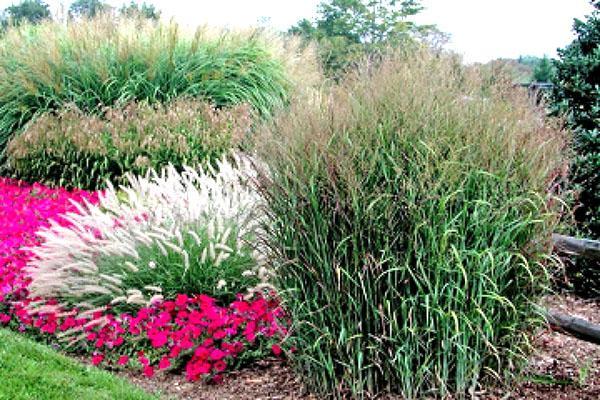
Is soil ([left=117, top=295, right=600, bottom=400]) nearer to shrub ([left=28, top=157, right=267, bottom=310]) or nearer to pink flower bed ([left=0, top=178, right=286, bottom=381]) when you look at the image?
pink flower bed ([left=0, top=178, right=286, bottom=381])

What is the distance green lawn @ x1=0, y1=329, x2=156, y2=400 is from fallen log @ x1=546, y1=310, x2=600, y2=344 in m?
2.45

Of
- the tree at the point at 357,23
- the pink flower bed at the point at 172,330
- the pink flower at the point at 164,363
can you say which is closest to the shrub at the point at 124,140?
the pink flower bed at the point at 172,330

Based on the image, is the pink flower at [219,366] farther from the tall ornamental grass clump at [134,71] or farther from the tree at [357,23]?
the tree at [357,23]

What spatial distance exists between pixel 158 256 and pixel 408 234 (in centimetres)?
230

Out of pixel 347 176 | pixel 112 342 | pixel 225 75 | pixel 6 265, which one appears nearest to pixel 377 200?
pixel 347 176

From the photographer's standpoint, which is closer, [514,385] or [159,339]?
[514,385]

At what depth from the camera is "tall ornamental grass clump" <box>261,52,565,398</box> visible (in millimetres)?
3992

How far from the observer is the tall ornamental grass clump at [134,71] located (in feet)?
37.4

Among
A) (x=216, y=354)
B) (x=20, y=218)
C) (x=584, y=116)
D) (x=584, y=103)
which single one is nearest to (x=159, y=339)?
(x=216, y=354)

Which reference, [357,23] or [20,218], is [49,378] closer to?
[20,218]

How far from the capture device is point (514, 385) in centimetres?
443

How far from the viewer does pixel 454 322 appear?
13.3ft

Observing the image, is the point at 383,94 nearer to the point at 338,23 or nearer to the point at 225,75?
the point at 225,75

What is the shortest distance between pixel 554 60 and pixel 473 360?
167 inches
